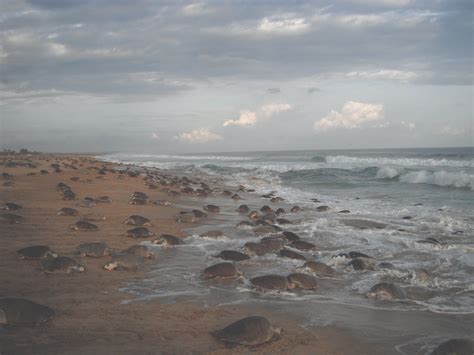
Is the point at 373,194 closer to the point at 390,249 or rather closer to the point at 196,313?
the point at 390,249

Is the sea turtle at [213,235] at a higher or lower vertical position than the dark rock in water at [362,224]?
higher

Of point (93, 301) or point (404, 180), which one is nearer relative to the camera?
point (93, 301)

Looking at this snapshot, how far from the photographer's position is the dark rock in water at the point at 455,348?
4.27 meters

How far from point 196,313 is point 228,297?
2.54ft

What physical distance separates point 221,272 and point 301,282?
48.1 inches

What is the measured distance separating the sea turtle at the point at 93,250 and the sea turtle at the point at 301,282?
3.27 m

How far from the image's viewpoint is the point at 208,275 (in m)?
6.61

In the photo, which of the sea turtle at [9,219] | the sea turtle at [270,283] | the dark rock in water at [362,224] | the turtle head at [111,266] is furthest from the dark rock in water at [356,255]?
the sea turtle at [9,219]

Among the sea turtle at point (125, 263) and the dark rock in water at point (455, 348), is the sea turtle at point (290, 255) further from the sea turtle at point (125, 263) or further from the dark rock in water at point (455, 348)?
the dark rock in water at point (455, 348)

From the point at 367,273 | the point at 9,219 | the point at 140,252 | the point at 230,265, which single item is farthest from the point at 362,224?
the point at 9,219

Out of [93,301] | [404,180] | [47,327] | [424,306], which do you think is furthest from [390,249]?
[404,180]

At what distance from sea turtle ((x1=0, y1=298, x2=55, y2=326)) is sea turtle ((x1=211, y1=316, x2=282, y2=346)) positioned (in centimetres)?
180

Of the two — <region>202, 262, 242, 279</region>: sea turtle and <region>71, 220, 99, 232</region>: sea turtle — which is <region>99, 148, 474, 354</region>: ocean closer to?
<region>202, 262, 242, 279</region>: sea turtle

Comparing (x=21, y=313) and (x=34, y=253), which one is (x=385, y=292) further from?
(x=34, y=253)
